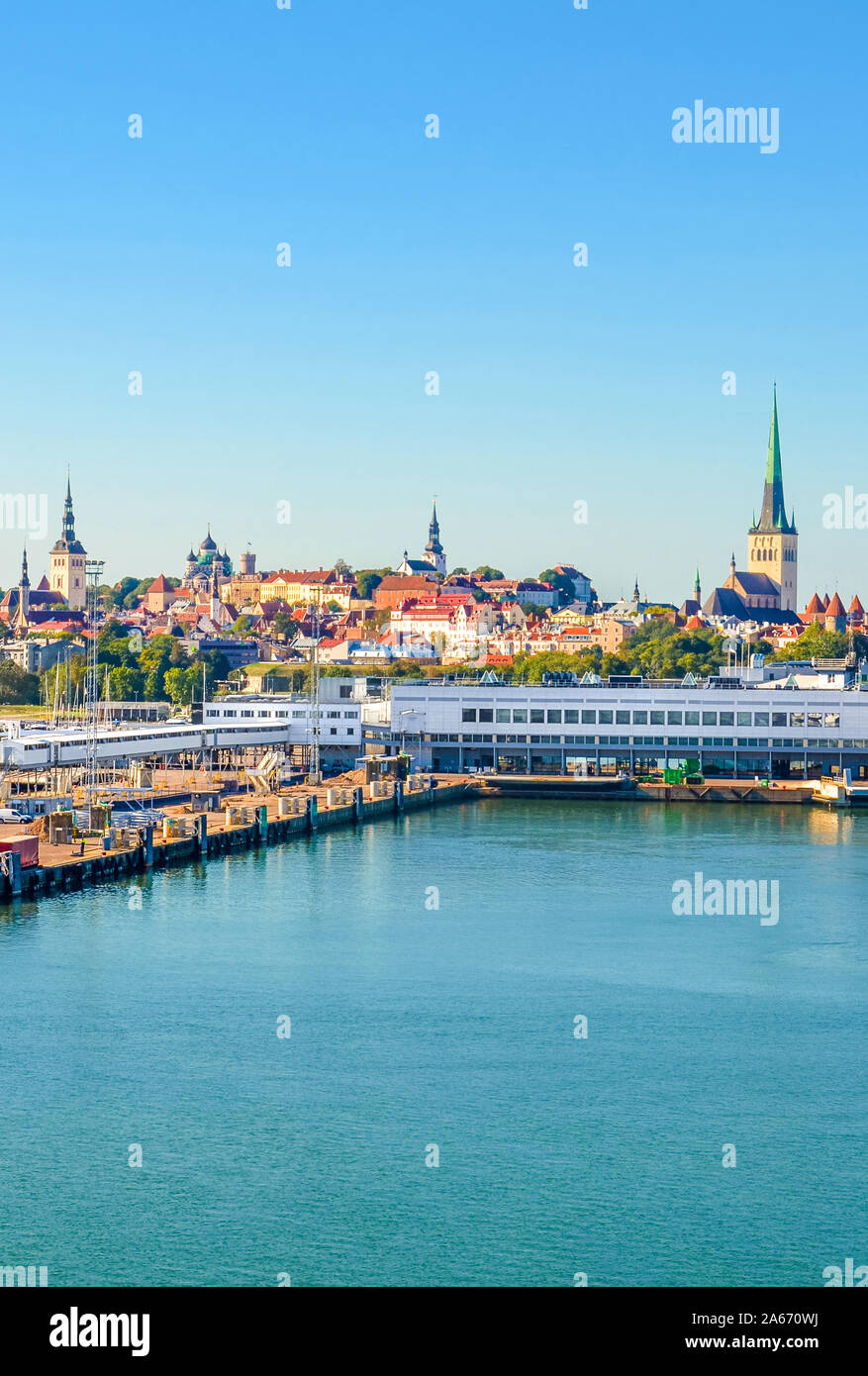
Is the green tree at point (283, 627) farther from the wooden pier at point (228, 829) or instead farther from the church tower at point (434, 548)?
the wooden pier at point (228, 829)

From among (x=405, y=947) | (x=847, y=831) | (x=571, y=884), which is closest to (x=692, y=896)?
(x=571, y=884)

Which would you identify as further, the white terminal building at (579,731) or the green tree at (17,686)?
the green tree at (17,686)

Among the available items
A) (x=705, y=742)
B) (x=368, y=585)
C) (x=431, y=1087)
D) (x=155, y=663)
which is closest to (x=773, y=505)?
(x=368, y=585)

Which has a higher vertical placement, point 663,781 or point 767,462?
point 767,462

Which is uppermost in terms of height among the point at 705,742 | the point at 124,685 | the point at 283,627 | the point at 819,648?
the point at 283,627

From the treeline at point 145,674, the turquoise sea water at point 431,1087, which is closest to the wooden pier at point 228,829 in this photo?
the turquoise sea water at point 431,1087

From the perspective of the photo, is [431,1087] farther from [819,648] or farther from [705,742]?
[819,648]
